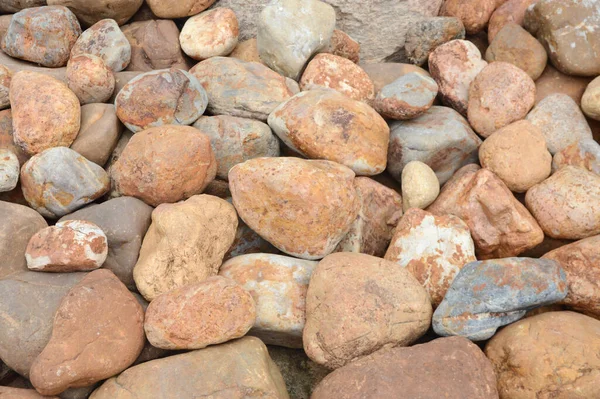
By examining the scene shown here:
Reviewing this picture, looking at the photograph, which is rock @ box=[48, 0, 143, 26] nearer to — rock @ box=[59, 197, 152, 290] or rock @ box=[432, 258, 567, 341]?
rock @ box=[59, 197, 152, 290]

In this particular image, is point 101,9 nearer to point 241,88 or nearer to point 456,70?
point 241,88

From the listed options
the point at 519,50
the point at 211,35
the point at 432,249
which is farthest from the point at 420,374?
the point at 211,35

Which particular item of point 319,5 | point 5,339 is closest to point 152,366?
point 5,339

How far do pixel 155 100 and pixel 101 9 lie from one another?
96cm

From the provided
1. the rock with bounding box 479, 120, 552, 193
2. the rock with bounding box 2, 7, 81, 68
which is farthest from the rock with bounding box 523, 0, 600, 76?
the rock with bounding box 2, 7, 81, 68

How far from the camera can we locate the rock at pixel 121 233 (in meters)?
2.42

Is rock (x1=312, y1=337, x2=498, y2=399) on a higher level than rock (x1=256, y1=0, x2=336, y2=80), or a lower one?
lower

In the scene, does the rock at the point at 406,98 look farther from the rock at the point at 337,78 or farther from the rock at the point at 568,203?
the rock at the point at 568,203

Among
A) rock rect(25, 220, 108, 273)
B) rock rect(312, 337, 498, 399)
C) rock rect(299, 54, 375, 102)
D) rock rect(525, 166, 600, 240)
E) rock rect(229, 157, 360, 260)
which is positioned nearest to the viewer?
rock rect(312, 337, 498, 399)

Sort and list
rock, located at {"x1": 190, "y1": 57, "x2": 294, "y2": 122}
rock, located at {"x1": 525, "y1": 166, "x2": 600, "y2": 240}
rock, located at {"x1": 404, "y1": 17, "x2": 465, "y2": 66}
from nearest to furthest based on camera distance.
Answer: rock, located at {"x1": 525, "y1": 166, "x2": 600, "y2": 240} < rock, located at {"x1": 190, "y1": 57, "x2": 294, "y2": 122} < rock, located at {"x1": 404, "y1": 17, "x2": 465, "y2": 66}

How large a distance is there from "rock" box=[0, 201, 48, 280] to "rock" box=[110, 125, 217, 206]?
0.39 m

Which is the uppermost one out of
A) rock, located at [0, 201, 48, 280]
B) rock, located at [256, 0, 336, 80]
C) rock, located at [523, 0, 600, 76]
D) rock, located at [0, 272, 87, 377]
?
rock, located at [523, 0, 600, 76]

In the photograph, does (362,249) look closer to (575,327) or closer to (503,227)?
(503,227)

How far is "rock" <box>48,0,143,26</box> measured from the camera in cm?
325
